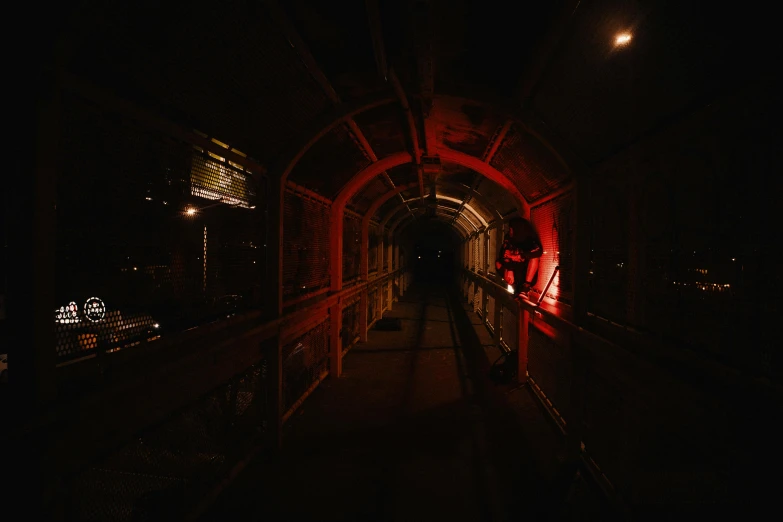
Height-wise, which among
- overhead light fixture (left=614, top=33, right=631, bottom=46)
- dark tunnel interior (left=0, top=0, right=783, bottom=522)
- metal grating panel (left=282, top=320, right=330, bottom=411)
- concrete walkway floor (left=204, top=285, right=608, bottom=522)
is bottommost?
concrete walkway floor (left=204, top=285, right=608, bottom=522)

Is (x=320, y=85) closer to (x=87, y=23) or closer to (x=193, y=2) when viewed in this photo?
(x=193, y=2)

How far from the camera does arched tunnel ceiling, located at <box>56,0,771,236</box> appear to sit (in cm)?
236

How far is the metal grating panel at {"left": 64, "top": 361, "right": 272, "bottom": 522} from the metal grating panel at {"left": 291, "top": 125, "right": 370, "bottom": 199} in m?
2.93

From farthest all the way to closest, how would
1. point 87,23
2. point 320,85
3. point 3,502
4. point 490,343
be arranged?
point 490,343, point 320,85, point 87,23, point 3,502

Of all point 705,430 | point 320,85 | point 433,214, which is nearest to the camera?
point 705,430

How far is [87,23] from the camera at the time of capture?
6.65ft

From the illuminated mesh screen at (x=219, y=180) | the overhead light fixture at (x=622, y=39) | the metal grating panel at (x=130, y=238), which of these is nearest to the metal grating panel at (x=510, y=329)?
the overhead light fixture at (x=622, y=39)

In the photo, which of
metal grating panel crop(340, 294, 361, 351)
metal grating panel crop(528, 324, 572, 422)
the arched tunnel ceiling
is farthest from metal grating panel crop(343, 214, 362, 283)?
metal grating panel crop(528, 324, 572, 422)

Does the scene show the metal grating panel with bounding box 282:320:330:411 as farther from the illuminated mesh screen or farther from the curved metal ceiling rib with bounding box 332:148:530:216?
the curved metal ceiling rib with bounding box 332:148:530:216

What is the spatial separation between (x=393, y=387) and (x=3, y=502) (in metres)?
5.94

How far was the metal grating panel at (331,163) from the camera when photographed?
548cm

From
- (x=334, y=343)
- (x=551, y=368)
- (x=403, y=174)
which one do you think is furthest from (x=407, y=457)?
(x=403, y=174)

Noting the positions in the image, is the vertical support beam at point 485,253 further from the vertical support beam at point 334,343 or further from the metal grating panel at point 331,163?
the metal grating panel at point 331,163

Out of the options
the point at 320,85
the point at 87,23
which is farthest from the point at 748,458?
the point at 320,85
